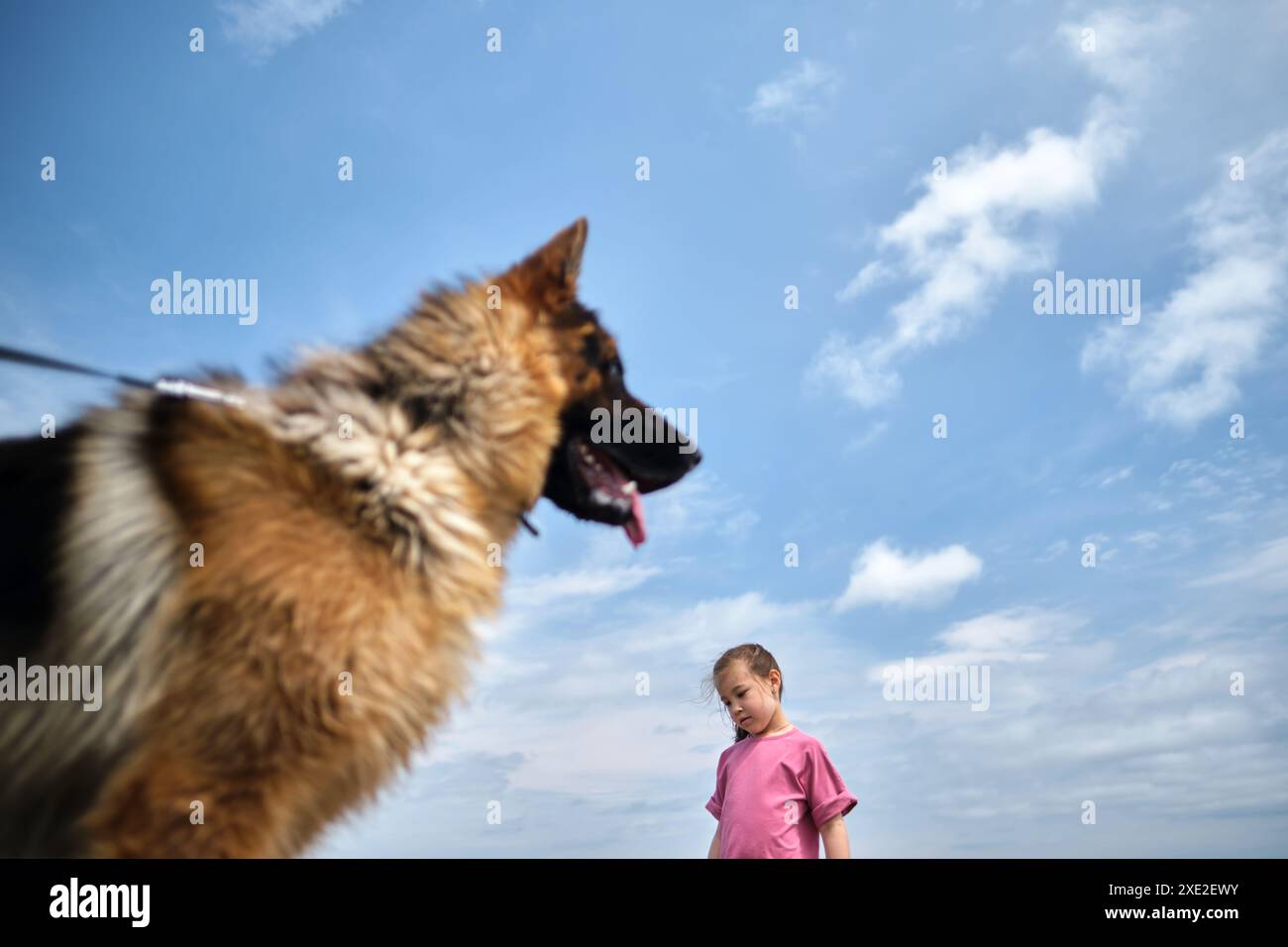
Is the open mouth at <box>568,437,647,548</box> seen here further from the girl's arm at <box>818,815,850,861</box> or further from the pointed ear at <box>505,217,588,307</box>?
the girl's arm at <box>818,815,850,861</box>

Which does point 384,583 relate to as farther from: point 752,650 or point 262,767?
point 752,650

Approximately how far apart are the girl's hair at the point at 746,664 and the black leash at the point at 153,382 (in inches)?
130

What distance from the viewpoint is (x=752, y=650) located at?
5727 millimetres

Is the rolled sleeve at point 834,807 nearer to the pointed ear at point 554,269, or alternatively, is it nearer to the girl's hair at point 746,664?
the girl's hair at point 746,664

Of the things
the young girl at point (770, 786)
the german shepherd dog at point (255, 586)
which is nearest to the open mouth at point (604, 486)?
the german shepherd dog at point (255, 586)

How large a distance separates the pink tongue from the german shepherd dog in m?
0.98

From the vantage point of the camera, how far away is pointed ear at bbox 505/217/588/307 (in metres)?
4.26

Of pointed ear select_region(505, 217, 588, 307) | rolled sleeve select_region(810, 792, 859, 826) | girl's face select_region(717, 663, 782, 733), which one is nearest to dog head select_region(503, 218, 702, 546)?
pointed ear select_region(505, 217, 588, 307)

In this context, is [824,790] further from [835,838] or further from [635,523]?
[635,523]

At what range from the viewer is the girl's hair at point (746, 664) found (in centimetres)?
558
